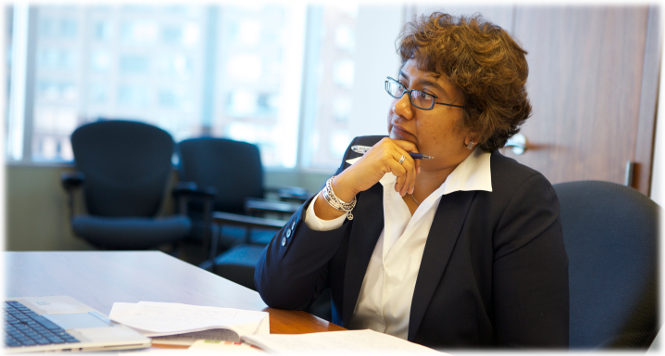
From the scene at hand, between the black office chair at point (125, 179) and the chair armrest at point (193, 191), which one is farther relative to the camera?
the chair armrest at point (193, 191)

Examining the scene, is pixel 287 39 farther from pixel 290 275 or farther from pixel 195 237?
pixel 290 275

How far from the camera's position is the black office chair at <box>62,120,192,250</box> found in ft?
9.84

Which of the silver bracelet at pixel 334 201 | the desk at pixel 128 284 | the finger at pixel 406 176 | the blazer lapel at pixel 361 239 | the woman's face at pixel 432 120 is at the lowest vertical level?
the desk at pixel 128 284

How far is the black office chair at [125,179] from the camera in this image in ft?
9.84

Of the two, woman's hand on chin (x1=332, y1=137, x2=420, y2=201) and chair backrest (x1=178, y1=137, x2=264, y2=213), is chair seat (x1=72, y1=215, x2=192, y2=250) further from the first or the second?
woman's hand on chin (x1=332, y1=137, x2=420, y2=201)

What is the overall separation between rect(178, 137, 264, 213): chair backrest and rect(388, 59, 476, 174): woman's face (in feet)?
8.28

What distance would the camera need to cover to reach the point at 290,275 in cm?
115

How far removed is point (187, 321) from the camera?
897 mm

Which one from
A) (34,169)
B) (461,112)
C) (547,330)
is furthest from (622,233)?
(34,169)

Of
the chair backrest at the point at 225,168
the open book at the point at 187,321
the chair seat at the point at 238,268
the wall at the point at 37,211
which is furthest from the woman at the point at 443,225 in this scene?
the wall at the point at 37,211

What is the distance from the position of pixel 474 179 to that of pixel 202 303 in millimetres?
631

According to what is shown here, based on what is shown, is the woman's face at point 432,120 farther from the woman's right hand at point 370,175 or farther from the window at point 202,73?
the window at point 202,73

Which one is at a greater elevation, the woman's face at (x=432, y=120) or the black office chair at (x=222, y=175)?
the woman's face at (x=432, y=120)

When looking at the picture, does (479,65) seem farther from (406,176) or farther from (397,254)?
(397,254)
